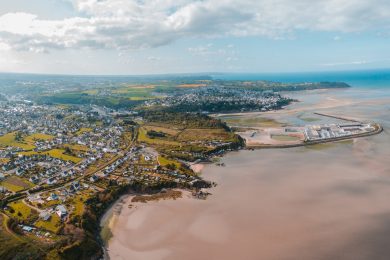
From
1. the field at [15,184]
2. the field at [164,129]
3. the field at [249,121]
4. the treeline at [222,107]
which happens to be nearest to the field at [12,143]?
the field at [15,184]

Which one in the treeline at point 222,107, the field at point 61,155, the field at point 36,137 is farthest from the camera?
the treeline at point 222,107

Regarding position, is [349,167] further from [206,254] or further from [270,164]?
[206,254]

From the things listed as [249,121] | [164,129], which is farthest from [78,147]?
[249,121]

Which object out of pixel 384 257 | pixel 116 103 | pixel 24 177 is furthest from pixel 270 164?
pixel 116 103

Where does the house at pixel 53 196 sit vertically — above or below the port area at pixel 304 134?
below

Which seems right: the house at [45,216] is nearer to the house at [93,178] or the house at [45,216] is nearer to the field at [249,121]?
the house at [93,178]

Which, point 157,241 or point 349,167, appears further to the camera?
point 349,167
